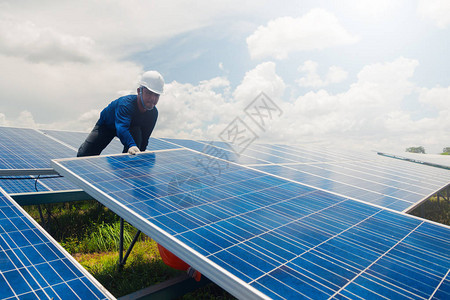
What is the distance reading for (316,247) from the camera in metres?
3.21

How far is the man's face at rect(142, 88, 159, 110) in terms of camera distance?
23.6 feet

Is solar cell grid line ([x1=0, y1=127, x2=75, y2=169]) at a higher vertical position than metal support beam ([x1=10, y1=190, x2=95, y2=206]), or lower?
higher

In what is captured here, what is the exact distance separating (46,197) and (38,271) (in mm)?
5302

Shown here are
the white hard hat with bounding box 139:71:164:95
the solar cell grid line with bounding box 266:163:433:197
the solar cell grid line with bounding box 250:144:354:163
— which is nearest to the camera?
the white hard hat with bounding box 139:71:164:95

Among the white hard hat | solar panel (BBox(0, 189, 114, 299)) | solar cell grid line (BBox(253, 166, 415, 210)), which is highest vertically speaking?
the white hard hat

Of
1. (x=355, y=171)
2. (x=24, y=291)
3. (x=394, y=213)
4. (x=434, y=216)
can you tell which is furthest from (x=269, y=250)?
(x=434, y=216)

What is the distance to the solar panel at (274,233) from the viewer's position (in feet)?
8.63

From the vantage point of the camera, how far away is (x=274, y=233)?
3439 millimetres

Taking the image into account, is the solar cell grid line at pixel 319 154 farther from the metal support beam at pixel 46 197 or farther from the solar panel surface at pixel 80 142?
the metal support beam at pixel 46 197

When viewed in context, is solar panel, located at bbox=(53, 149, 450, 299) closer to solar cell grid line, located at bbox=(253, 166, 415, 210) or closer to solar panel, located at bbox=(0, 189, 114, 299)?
solar panel, located at bbox=(0, 189, 114, 299)

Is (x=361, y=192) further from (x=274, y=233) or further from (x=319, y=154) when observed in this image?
(x=319, y=154)

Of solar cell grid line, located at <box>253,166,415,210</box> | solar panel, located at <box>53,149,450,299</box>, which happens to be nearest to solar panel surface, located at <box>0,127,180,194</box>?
solar panel, located at <box>53,149,450,299</box>

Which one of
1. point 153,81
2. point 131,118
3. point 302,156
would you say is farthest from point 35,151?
point 302,156

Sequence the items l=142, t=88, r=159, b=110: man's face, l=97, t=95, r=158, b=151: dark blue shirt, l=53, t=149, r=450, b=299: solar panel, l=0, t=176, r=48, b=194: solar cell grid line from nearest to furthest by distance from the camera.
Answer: l=53, t=149, r=450, b=299: solar panel → l=97, t=95, r=158, b=151: dark blue shirt → l=142, t=88, r=159, b=110: man's face → l=0, t=176, r=48, b=194: solar cell grid line
